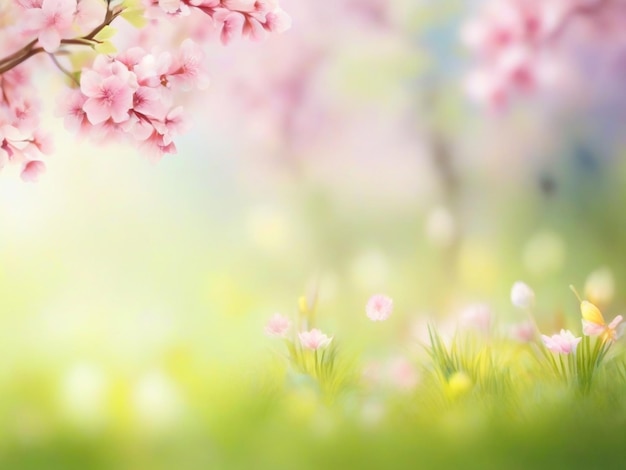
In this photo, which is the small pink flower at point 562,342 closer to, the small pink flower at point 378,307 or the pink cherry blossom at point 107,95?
the small pink flower at point 378,307

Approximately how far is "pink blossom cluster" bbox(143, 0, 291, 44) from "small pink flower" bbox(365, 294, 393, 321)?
1.45ft

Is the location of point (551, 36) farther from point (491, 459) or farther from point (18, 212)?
point (18, 212)

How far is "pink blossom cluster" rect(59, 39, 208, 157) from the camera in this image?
1002mm

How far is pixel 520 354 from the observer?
1.10m

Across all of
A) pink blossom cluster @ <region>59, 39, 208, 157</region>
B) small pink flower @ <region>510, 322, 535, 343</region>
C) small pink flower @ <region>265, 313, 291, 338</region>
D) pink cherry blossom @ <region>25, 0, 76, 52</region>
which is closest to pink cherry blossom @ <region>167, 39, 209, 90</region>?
pink blossom cluster @ <region>59, 39, 208, 157</region>

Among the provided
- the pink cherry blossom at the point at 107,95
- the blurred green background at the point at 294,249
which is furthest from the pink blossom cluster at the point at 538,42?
the pink cherry blossom at the point at 107,95

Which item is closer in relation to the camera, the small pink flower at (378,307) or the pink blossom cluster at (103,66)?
the pink blossom cluster at (103,66)

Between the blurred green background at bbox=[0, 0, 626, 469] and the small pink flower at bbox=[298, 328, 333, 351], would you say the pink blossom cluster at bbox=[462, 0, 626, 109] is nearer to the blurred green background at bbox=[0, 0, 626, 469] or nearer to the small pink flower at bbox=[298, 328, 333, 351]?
the blurred green background at bbox=[0, 0, 626, 469]

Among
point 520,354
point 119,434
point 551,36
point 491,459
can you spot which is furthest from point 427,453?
point 551,36

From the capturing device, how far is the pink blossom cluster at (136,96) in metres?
1.00

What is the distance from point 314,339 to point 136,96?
17.2 inches

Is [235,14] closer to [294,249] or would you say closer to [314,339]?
[294,249]

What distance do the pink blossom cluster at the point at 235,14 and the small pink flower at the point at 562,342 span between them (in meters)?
0.63

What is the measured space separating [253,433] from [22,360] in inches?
13.9
